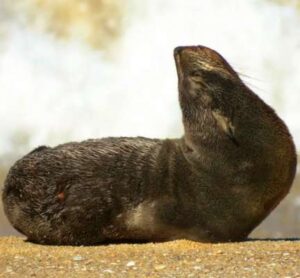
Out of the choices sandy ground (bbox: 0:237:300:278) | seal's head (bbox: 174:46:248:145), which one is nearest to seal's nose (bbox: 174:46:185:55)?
seal's head (bbox: 174:46:248:145)

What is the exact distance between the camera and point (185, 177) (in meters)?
14.1

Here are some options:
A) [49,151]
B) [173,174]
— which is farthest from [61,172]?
[173,174]

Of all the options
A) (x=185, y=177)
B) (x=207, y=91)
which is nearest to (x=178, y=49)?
(x=207, y=91)

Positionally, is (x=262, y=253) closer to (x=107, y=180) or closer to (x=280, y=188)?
(x=280, y=188)

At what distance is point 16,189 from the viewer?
14953 millimetres

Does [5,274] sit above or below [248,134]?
below

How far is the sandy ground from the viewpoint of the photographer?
11836 mm

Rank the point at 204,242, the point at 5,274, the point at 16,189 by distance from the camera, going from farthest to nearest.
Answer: the point at 16,189 → the point at 204,242 → the point at 5,274

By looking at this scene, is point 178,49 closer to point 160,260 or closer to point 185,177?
point 185,177

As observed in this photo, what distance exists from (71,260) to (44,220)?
1.91m

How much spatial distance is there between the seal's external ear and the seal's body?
0.04ft

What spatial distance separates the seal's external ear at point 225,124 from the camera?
14.1m

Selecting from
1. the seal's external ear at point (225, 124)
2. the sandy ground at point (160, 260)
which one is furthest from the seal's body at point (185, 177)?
the sandy ground at point (160, 260)

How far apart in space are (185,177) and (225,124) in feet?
2.80
